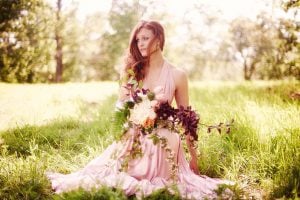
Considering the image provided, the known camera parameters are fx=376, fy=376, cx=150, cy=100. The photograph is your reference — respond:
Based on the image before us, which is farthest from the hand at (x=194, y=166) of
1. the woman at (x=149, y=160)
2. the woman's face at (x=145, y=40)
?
the woman's face at (x=145, y=40)

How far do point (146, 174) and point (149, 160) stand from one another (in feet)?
0.42

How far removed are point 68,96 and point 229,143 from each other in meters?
5.99

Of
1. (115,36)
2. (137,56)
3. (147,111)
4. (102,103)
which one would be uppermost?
(115,36)

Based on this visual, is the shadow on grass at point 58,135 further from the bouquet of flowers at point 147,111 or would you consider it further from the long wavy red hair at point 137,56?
the bouquet of flowers at point 147,111

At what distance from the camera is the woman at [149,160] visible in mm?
3260

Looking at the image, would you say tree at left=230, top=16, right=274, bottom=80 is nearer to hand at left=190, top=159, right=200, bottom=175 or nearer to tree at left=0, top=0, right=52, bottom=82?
tree at left=0, top=0, right=52, bottom=82

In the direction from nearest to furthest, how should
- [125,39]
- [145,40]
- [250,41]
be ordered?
1. [145,40]
2. [125,39]
3. [250,41]

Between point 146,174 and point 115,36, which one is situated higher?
point 115,36

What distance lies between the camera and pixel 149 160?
338cm

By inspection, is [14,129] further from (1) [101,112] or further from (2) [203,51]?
(2) [203,51]

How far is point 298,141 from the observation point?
3.71 metres

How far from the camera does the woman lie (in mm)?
3260

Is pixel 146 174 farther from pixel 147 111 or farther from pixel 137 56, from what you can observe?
pixel 137 56

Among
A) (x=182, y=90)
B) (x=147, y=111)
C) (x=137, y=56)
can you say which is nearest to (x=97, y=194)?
(x=147, y=111)
